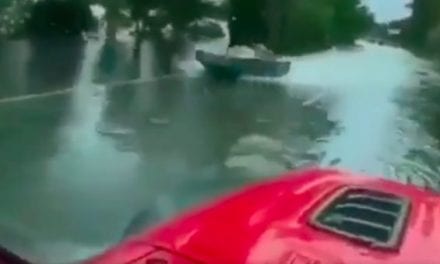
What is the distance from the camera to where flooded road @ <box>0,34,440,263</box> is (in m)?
0.94

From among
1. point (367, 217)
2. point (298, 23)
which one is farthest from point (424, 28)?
point (367, 217)

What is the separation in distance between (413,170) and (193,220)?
27 centimetres

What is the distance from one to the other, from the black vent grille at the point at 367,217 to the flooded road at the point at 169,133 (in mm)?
151

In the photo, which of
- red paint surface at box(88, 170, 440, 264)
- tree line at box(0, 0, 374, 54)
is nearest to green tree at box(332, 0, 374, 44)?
tree line at box(0, 0, 374, 54)

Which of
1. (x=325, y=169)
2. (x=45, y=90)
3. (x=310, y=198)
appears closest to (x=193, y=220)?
(x=310, y=198)

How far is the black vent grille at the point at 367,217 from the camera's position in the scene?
2.29 feet

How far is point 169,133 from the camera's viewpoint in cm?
100

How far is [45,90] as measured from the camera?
3.33 feet

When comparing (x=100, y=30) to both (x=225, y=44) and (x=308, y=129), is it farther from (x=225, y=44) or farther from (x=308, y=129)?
(x=308, y=129)

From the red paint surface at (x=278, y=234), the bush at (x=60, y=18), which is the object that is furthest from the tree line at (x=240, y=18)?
the red paint surface at (x=278, y=234)

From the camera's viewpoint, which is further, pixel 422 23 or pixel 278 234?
pixel 422 23

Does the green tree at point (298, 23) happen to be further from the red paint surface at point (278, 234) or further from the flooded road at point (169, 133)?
the red paint surface at point (278, 234)

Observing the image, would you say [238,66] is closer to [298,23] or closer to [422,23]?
[298,23]

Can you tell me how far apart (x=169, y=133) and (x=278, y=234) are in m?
0.33
